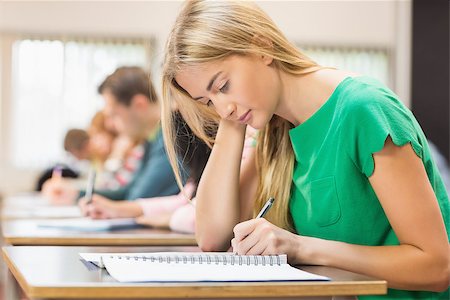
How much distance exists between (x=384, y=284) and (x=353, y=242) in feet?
1.22

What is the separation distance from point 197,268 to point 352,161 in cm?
39

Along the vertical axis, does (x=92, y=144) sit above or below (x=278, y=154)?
below

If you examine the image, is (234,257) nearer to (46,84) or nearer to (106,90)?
(106,90)

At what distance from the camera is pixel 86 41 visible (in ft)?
24.7

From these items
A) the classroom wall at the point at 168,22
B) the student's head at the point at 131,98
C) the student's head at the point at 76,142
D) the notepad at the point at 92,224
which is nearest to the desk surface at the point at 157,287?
the notepad at the point at 92,224

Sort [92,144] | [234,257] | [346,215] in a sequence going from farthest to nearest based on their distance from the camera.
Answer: [92,144], [346,215], [234,257]

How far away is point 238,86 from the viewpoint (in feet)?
5.23

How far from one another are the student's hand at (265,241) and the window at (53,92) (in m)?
6.21

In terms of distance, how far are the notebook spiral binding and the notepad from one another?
100cm

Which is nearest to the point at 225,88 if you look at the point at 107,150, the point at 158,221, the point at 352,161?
the point at 352,161

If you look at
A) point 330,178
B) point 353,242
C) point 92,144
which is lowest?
point 92,144

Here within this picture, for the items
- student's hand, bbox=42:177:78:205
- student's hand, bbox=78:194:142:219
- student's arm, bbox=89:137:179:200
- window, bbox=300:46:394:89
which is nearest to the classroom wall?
window, bbox=300:46:394:89

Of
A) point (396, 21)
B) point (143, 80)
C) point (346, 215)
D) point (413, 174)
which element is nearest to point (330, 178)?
point (346, 215)

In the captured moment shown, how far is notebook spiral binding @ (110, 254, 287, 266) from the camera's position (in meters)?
1.35
